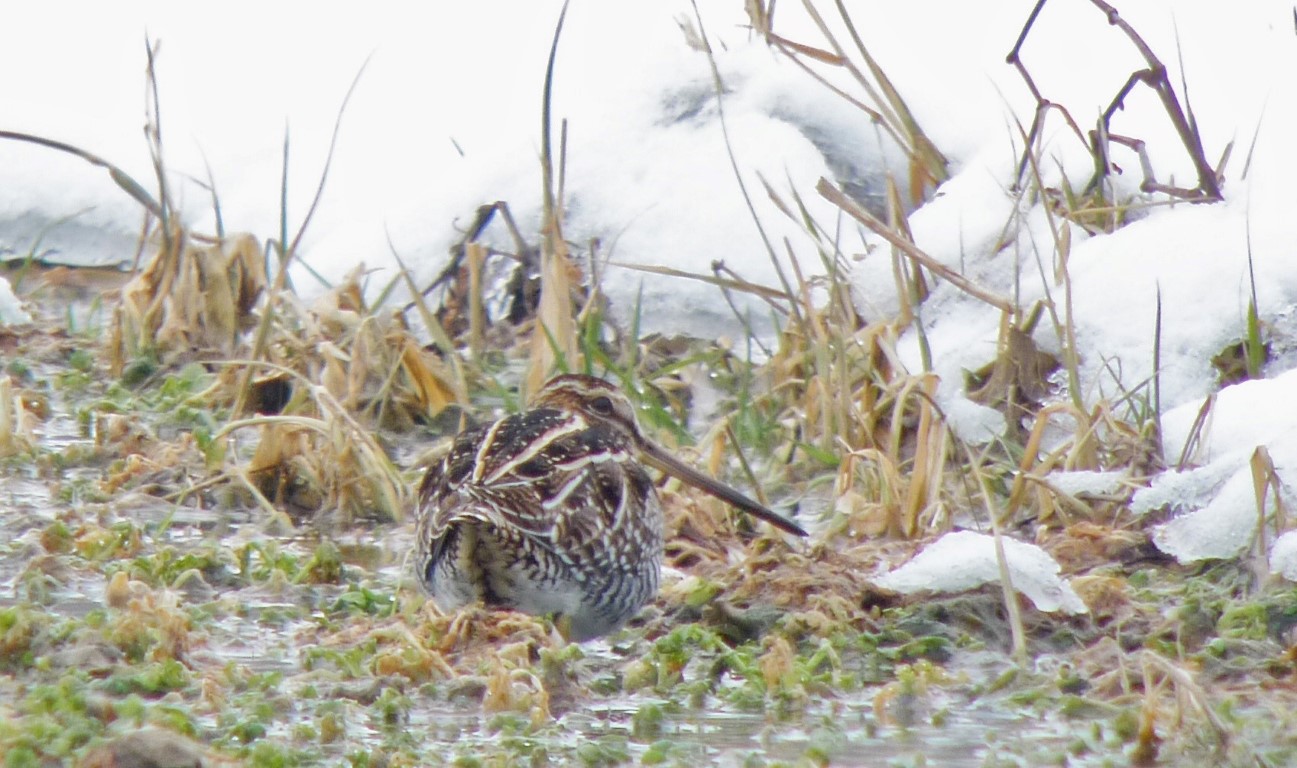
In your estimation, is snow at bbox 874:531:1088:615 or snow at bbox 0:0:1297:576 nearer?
snow at bbox 874:531:1088:615

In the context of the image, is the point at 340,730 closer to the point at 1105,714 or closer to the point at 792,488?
the point at 1105,714

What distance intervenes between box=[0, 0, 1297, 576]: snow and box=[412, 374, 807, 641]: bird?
39.9 inches

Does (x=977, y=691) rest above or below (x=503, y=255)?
below

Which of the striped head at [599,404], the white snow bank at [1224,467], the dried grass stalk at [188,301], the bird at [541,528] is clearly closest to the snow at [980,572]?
the white snow bank at [1224,467]

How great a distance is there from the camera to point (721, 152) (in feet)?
20.1

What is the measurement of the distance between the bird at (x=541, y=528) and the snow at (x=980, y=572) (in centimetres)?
51

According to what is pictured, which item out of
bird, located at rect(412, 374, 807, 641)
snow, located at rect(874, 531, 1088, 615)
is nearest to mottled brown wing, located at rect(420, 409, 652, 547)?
bird, located at rect(412, 374, 807, 641)

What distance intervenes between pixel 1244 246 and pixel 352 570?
227 cm

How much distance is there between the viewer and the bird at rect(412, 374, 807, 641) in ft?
11.8

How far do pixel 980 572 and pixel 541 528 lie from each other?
841 mm

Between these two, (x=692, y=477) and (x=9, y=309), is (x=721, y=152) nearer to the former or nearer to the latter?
(x=692, y=477)

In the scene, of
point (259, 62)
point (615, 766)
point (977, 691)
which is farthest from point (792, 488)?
point (259, 62)

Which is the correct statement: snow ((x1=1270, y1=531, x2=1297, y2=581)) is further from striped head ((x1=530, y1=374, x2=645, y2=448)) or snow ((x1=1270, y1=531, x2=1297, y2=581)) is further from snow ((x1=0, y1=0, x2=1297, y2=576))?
striped head ((x1=530, y1=374, x2=645, y2=448))

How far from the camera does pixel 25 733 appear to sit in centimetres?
266
